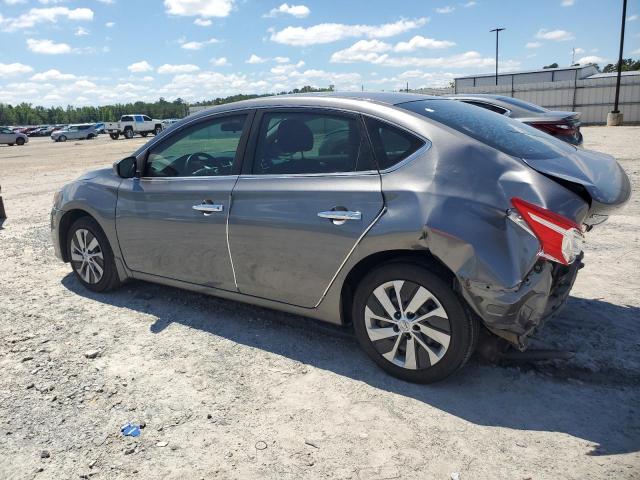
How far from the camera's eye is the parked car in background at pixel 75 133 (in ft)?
176

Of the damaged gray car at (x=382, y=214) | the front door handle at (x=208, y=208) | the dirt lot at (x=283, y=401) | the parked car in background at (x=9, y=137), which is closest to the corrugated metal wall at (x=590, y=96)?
the dirt lot at (x=283, y=401)

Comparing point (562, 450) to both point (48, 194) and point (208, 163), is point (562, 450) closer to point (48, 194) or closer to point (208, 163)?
point (208, 163)

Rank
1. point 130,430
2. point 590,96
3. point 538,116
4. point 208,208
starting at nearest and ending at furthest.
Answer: point 130,430
point 208,208
point 538,116
point 590,96

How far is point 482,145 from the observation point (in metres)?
3.00

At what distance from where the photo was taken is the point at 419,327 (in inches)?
121

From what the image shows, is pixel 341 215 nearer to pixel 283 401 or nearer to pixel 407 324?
pixel 407 324

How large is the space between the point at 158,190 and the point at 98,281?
49.5 inches

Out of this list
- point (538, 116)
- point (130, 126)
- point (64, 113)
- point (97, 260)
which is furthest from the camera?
point (64, 113)

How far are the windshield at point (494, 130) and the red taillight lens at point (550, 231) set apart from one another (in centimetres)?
44

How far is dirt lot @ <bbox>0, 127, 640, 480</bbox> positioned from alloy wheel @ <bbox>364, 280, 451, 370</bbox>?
0.20 meters

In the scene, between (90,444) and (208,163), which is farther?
(208,163)

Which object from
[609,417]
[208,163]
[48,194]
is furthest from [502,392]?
[48,194]

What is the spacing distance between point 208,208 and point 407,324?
1.71 meters

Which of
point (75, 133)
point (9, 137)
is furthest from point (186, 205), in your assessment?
point (75, 133)
